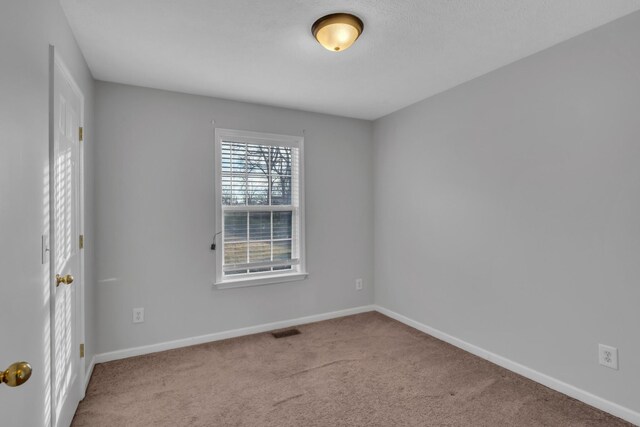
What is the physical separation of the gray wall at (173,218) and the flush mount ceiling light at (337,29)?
1607 mm

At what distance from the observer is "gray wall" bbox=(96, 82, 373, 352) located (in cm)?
293

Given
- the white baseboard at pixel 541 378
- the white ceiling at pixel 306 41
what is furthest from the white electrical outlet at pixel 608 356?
the white ceiling at pixel 306 41

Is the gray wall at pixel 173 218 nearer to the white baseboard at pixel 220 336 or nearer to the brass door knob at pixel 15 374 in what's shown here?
the white baseboard at pixel 220 336

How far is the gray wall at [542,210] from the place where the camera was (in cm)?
206

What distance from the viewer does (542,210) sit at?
2.46 metres

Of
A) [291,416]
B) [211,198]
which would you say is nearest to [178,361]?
[291,416]

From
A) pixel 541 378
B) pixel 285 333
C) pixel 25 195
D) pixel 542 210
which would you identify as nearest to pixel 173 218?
pixel 285 333

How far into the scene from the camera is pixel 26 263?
4.29ft

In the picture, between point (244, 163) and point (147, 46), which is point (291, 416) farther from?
point (147, 46)

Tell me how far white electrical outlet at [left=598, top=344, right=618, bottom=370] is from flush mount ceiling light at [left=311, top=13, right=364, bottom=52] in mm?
2525

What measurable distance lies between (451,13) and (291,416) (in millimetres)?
2650

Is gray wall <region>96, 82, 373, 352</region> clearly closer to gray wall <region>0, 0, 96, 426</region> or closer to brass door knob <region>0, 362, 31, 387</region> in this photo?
gray wall <region>0, 0, 96, 426</region>

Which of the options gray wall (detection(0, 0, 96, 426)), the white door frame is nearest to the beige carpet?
the white door frame

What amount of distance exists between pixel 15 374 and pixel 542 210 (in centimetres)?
292
